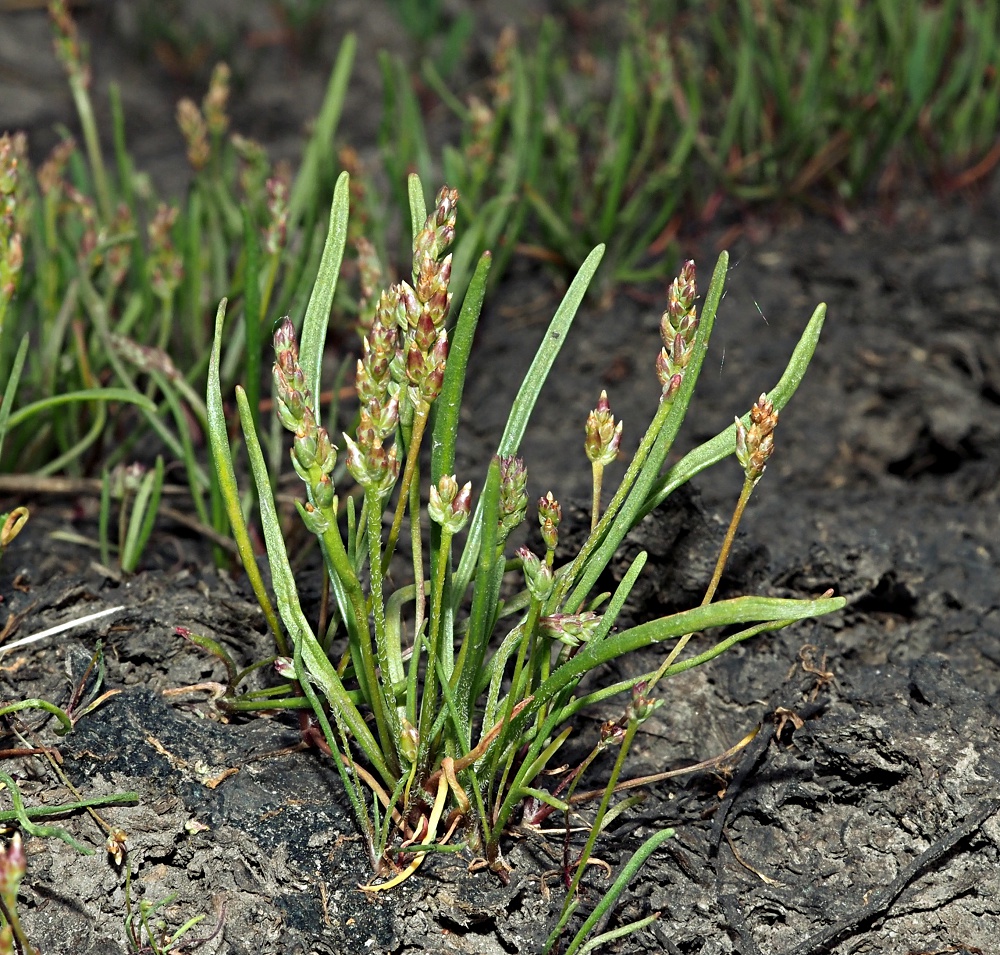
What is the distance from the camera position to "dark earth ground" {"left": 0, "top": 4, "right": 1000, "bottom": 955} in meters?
1.39

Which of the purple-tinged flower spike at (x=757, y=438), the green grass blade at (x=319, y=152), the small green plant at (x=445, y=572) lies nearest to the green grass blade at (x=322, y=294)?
the small green plant at (x=445, y=572)

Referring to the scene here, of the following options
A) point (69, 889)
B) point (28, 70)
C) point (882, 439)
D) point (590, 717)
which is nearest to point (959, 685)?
point (590, 717)

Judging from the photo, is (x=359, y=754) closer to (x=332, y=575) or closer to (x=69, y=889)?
(x=332, y=575)

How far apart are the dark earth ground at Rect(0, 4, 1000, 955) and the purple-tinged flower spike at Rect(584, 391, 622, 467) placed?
0.47 m

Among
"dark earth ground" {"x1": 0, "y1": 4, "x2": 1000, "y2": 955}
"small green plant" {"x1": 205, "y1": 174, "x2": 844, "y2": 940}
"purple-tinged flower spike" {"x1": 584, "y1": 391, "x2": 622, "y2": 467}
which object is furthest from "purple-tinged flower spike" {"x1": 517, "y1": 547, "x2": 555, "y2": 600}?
"dark earth ground" {"x1": 0, "y1": 4, "x2": 1000, "y2": 955}

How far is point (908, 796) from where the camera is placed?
1523 millimetres

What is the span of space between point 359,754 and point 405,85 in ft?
6.36

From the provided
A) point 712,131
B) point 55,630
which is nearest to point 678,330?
point 55,630

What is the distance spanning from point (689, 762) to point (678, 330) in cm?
67

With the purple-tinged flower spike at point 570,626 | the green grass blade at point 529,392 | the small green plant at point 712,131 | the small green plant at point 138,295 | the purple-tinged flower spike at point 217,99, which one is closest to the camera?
the purple-tinged flower spike at point 570,626

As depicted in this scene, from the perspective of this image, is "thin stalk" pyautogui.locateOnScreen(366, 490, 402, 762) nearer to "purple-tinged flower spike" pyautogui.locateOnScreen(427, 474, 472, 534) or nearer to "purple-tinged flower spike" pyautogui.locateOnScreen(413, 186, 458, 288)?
"purple-tinged flower spike" pyautogui.locateOnScreen(427, 474, 472, 534)

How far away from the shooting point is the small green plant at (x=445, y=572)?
122 centimetres

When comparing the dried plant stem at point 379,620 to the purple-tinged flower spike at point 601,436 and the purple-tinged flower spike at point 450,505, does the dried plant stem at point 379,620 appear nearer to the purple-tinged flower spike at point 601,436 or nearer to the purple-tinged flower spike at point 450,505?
the purple-tinged flower spike at point 450,505

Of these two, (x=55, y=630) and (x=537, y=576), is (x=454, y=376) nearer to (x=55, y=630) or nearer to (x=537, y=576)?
(x=537, y=576)
